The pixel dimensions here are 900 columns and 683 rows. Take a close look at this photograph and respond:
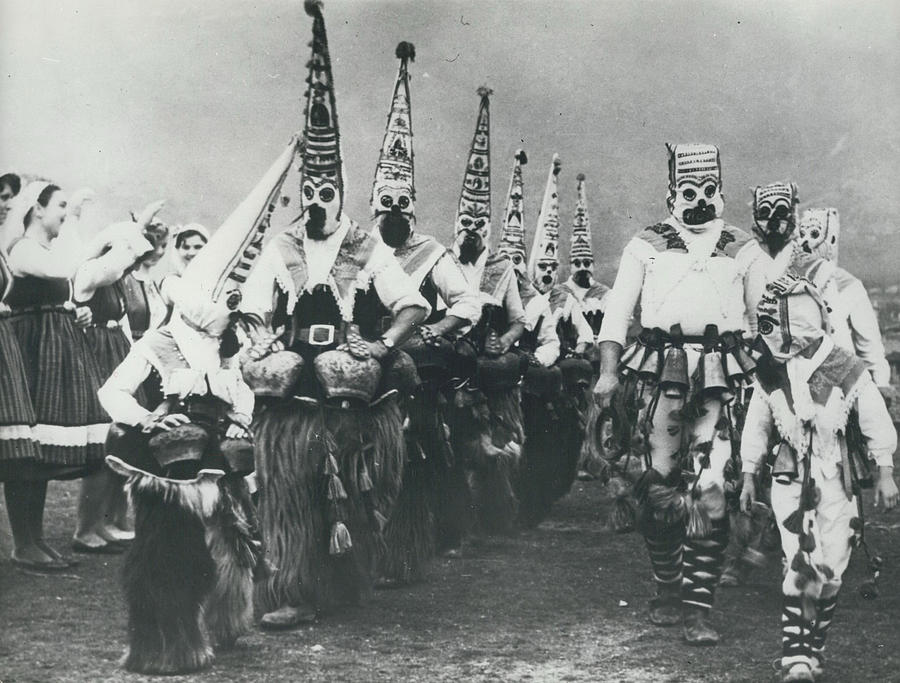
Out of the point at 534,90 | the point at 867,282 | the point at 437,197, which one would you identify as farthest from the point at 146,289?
the point at 867,282

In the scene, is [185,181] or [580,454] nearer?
[185,181]

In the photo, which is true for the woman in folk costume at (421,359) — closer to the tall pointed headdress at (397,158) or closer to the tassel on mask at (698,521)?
the tall pointed headdress at (397,158)

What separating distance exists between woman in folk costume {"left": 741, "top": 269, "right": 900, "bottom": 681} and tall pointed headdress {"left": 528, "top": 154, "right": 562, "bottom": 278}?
1.74 m

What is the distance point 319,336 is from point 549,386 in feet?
8.22

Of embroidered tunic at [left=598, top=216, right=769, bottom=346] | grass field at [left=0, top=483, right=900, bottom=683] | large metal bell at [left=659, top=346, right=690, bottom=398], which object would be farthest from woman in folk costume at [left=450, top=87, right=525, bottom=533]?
large metal bell at [left=659, top=346, right=690, bottom=398]

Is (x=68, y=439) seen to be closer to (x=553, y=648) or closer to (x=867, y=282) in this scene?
(x=553, y=648)

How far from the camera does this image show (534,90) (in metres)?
5.27

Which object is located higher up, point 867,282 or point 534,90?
point 534,90

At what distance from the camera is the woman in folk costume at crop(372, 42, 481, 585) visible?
213 inches

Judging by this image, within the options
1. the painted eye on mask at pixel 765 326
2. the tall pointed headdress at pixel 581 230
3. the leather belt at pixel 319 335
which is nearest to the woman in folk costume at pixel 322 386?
the leather belt at pixel 319 335

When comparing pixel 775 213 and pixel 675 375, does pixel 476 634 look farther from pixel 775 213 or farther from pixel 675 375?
pixel 775 213

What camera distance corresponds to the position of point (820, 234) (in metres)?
4.94

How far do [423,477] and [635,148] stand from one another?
1.86m

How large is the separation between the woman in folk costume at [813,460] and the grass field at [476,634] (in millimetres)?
270
